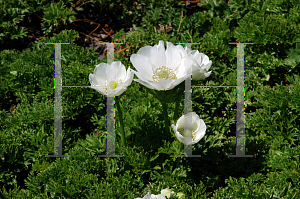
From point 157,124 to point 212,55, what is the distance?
4.38ft

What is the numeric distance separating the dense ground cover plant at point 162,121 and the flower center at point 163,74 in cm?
58

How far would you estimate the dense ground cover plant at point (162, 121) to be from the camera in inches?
103

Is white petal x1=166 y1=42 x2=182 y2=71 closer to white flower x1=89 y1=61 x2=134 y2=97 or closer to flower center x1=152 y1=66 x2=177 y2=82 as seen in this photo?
flower center x1=152 y1=66 x2=177 y2=82

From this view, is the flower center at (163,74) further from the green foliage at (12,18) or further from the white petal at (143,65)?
the green foliage at (12,18)

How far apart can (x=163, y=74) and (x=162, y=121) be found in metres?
0.86

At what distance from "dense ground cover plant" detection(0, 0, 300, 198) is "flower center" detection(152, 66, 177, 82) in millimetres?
583

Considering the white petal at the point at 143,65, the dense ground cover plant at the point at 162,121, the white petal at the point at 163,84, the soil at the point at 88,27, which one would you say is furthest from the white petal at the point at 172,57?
the soil at the point at 88,27

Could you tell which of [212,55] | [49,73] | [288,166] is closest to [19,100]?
[49,73]

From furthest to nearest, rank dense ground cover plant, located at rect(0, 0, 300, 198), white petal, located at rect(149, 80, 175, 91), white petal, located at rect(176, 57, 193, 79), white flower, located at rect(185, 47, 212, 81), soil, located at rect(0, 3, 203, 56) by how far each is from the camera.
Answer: soil, located at rect(0, 3, 203, 56), dense ground cover plant, located at rect(0, 0, 300, 198), white flower, located at rect(185, 47, 212, 81), white petal, located at rect(176, 57, 193, 79), white petal, located at rect(149, 80, 175, 91)

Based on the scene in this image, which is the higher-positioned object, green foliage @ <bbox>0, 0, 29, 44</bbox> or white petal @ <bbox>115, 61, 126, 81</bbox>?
green foliage @ <bbox>0, 0, 29, 44</bbox>

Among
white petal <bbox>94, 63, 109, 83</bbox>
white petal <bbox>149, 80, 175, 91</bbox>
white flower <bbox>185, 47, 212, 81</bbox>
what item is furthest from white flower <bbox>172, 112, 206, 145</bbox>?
white petal <bbox>94, 63, 109, 83</bbox>

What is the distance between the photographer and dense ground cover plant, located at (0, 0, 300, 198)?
2609 mm

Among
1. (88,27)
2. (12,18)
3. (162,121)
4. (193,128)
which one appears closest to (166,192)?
(193,128)

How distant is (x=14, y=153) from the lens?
291 cm
